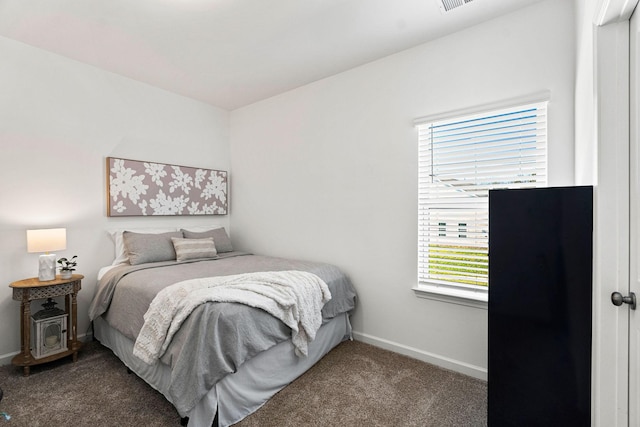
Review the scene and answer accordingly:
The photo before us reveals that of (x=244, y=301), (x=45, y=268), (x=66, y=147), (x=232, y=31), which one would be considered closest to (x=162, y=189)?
(x=66, y=147)

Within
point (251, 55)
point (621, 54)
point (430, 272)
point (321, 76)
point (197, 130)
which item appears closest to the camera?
point (621, 54)

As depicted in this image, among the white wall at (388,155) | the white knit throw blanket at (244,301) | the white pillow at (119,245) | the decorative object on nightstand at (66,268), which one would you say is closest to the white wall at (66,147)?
the white pillow at (119,245)

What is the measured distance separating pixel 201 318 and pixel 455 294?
185cm

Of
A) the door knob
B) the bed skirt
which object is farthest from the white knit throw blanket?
the door knob

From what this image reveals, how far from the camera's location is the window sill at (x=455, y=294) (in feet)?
7.58

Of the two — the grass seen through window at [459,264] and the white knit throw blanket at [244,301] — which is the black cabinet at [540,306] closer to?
the grass seen through window at [459,264]

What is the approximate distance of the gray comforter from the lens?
1.70m

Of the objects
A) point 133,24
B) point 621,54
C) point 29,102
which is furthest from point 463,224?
point 29,102

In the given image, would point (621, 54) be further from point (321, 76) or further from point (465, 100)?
point (321, 76)

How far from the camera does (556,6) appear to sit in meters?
2.04

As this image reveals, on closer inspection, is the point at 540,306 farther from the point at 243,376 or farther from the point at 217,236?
the point at 217,236

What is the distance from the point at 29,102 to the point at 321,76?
2629 mm

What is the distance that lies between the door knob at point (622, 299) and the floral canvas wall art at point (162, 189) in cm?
375

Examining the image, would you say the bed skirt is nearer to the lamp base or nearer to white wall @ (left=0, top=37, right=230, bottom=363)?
the lamp base
